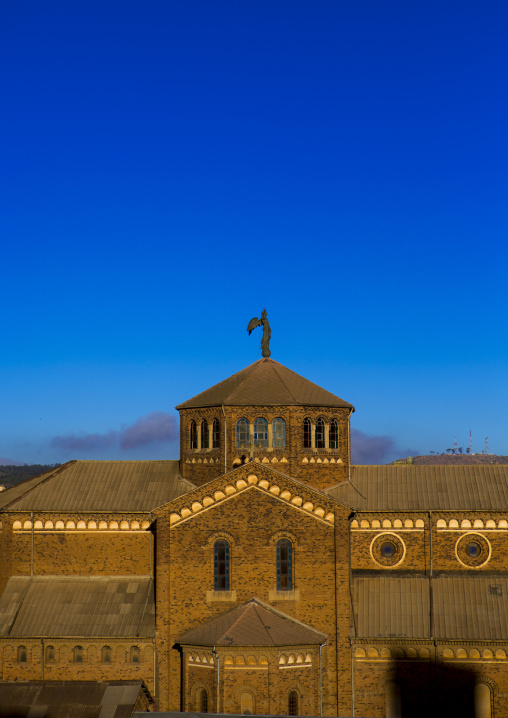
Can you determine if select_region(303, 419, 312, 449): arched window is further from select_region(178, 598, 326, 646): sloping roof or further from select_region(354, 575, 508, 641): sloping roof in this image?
select_region(178, 598, 326, 646): sloping roof

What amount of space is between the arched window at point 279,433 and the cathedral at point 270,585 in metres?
0.07

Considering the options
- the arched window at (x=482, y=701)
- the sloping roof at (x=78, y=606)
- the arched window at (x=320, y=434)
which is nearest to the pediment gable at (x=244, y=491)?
the sloping roof at (x=78, y=606)

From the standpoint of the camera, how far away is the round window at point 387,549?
130ft

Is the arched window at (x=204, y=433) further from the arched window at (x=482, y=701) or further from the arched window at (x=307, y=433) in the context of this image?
the arched window at (x=482, y=701)

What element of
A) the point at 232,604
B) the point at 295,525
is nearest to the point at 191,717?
the point at 232,604

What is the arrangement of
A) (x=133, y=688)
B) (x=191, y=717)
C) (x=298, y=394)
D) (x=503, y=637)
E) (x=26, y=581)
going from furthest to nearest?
1. (x=298, y=394)
2. (x=26, y=581)
3. (x=503, y=637)
4. (x=133, y=688)
5. (x=191, y=717)

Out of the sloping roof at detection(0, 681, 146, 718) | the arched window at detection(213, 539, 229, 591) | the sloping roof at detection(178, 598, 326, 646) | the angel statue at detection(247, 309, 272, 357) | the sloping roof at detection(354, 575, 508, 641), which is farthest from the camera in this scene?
the angel statue at detection(247, 309, 272, 357)

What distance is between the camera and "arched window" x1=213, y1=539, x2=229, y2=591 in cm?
3712

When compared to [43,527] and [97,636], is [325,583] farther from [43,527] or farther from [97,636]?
[43,527]

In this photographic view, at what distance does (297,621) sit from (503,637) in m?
8.57

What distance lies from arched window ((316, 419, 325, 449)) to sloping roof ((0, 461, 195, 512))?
6.59 m

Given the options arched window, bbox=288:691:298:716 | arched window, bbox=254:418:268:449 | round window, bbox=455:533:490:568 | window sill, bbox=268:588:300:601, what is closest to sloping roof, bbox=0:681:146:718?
arched window, bbox=288:691:298:716

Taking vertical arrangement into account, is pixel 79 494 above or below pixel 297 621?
above

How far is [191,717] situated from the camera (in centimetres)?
3136
